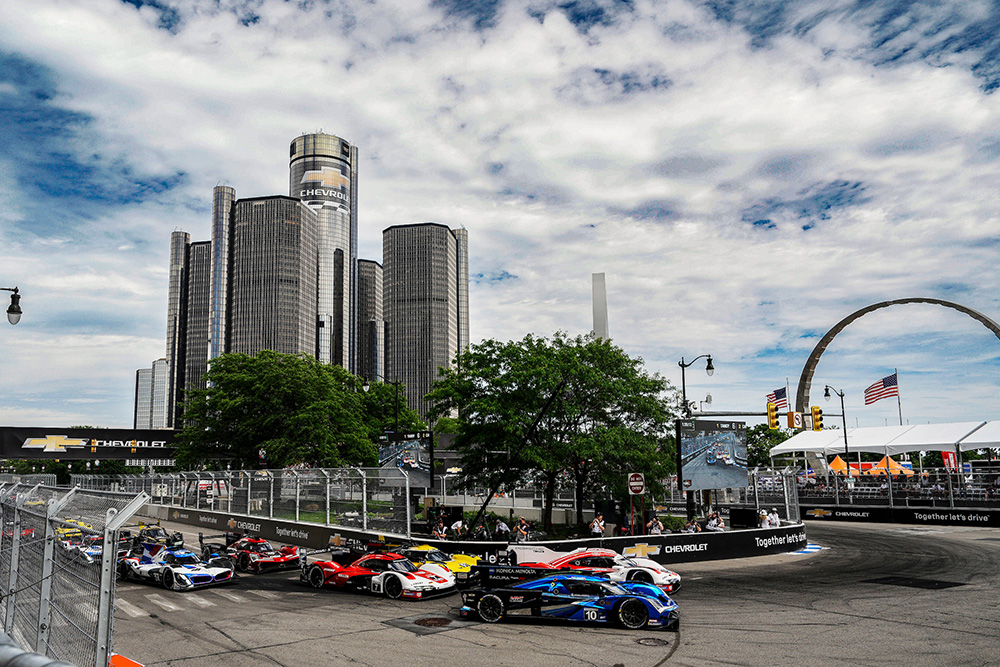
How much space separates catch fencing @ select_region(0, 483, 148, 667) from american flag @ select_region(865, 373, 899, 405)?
56043 mm

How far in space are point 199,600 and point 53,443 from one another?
217 ft

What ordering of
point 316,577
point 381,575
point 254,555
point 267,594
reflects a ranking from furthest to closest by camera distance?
point 254,555 → point 316,577 → point 267,594 → point 381,575

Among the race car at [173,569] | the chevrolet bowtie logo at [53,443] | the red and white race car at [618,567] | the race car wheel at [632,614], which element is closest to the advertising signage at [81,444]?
the chevrolet bowtie logo at [53,443]

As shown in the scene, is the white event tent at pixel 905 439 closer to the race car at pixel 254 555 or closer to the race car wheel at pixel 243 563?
the race car at pixel 254 555

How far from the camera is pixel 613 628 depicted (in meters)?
14.3

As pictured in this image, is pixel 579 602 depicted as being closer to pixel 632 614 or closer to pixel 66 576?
pixel 632 614

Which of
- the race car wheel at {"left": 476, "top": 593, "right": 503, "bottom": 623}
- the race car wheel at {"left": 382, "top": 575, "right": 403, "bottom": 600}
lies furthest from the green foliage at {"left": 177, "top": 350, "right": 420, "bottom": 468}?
the race car wheel at {"left": 476, "top": 593, "right": 503, "bottom": 623}

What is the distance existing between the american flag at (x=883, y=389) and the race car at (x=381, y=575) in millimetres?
45823

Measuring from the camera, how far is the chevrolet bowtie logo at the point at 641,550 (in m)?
23.6

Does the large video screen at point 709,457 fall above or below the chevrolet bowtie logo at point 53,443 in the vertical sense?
below

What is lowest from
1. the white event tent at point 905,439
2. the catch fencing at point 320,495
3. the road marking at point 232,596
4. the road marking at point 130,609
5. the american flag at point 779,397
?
the road marking at point 232,596

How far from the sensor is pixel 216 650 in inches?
486

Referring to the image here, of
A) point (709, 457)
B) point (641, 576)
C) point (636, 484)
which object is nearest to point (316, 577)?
point (641, 576)

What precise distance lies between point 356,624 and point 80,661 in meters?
8.11
